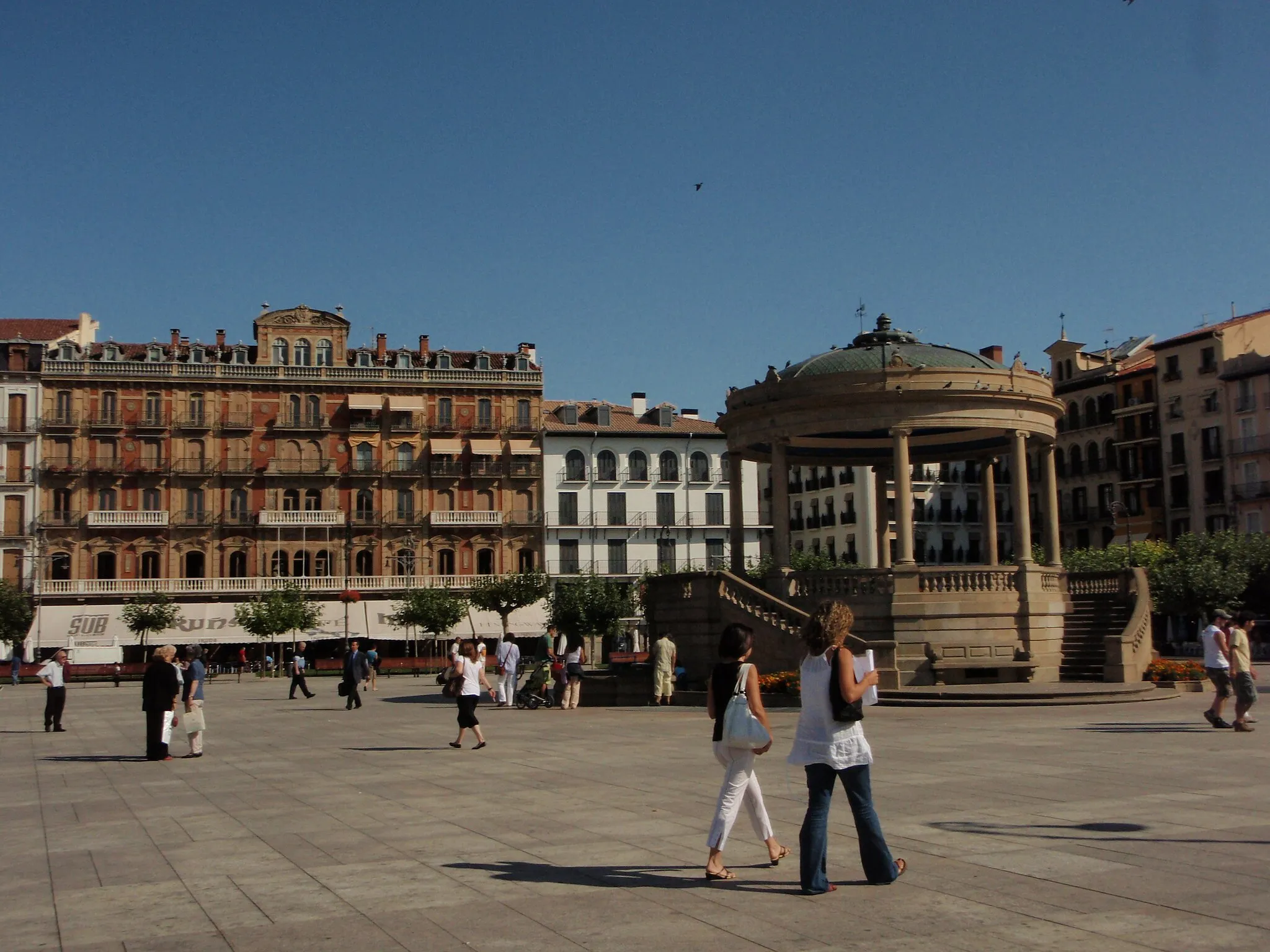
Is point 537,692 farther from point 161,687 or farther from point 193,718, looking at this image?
point 161,687

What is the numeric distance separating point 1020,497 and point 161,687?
20680 mm

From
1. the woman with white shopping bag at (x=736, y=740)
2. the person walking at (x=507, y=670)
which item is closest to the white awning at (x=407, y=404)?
the person walking at (x=507, y=670)

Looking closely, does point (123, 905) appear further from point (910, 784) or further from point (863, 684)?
point (910, 784)

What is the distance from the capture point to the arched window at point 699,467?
8694cm

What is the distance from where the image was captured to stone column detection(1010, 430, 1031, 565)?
31688 mm

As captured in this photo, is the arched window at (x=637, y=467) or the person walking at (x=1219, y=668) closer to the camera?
the person walking at (x=1219, y=668)

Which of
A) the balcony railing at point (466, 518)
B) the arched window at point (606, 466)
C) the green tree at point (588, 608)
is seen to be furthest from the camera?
the arched window at point (606, 466)

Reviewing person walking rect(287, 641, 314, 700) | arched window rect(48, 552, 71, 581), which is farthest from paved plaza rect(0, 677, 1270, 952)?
arched window rect(48, 552, 71, 581)

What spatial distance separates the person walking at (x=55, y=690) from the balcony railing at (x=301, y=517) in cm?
5080

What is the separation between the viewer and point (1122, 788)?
13508 mm

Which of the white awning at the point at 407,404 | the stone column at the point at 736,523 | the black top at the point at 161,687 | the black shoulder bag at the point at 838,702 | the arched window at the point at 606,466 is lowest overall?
the black top at the point at 161,687

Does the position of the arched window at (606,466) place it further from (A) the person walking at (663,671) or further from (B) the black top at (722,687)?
(B) the black top at (722,687)

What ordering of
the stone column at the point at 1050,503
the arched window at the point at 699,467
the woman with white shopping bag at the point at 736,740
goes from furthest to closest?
the arched window at the point at 699,467 → the stone column at the point at 1050,503 → the woman with white shopping bag at the point at 736,740

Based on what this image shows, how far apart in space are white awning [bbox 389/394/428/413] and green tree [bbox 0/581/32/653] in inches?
892
